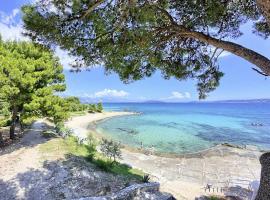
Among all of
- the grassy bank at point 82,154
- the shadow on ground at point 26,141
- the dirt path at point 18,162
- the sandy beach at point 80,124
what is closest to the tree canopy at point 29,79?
the shadow on ground at point 26,141

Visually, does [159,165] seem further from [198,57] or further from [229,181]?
[198,57]

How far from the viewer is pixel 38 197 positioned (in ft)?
36.4

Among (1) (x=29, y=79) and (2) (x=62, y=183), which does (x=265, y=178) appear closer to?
(2) (x=62, y=183)

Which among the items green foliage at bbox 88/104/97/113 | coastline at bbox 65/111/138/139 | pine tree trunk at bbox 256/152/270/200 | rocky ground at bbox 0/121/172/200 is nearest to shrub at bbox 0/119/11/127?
rocky ground at bbox 0/121/172/200

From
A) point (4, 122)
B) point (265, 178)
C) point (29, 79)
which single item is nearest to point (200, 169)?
point (29, 79)

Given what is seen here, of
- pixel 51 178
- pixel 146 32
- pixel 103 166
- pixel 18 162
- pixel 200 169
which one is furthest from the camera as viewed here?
pixel 200 169

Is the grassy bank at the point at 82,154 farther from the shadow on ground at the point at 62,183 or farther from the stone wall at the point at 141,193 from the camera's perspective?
the stone wall at the point at 141,193

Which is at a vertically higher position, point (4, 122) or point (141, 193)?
point (4, 122)

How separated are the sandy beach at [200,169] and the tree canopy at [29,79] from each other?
24.6 ft

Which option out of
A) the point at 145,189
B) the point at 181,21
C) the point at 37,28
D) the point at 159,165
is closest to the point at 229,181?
the point at 159,165

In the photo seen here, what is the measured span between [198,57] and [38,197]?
7969mm

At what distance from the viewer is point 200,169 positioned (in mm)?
22000

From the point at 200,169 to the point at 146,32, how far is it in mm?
17091

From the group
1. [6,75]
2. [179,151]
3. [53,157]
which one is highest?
[6,75]
